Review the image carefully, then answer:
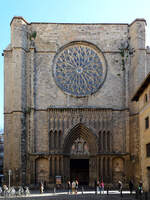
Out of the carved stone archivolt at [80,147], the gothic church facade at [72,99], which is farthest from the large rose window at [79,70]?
the carved stone archivolt at [80,147]

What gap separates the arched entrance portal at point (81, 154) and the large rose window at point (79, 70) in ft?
11.3

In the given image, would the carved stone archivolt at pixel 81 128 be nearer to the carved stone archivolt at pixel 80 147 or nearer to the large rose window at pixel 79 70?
the carved stone archivolt at pixel 80 147

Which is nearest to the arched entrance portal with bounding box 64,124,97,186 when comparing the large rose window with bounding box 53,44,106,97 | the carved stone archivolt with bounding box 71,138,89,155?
the carved stone archivolt with bounding box 71,138,89,155

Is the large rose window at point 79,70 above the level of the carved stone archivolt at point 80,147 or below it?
above

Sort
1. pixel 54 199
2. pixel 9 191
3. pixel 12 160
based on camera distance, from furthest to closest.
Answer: pixel 12 160, pixel 9 191, pixel 54 199

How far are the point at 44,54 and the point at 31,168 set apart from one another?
32.3 feet

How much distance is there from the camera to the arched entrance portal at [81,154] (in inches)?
1169

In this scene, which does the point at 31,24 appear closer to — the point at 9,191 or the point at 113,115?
the point at 113,115

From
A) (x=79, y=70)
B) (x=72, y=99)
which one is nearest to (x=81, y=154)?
(x=72, y=99)

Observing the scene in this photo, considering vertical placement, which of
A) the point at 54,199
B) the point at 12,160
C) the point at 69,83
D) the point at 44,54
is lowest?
the point at 54,199


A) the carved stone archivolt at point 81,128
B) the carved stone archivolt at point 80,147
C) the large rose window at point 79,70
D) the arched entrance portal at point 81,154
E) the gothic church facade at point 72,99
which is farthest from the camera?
the carved stone archivolt at point 80,147

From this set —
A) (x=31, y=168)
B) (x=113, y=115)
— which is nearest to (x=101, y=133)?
(x=113, y=115)

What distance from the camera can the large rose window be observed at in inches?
1215

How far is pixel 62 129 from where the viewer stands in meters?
29.6
